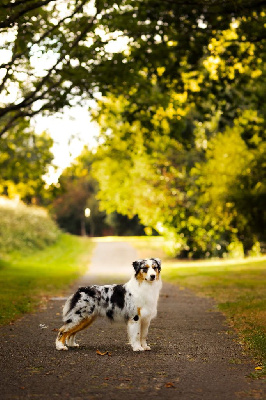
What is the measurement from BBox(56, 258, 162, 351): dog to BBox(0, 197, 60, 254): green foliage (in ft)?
82.2

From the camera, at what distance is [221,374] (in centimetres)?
716

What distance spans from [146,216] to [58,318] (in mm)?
27794

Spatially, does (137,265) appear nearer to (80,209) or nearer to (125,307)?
(125,307)

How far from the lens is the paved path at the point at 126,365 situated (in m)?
6.25

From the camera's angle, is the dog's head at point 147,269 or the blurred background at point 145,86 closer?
the dog's head at point 147,269

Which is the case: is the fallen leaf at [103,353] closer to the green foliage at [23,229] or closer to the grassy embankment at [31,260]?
the grassy embankment at [31,260]

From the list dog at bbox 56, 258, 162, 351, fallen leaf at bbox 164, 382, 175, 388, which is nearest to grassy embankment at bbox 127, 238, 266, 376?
fallen leaf at bbox 164, 382, 175, 388

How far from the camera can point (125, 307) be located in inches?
343

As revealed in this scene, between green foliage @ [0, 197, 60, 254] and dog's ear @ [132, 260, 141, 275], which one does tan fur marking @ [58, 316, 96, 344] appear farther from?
green foliage @ [0, 197, 60, 254]

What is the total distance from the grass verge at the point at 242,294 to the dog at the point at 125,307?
169cm


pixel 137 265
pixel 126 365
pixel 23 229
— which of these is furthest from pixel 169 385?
pixel 23 229

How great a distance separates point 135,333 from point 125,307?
41cm

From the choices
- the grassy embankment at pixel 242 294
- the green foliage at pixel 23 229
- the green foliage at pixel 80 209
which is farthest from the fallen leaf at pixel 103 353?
the green foliage at pixel 80 209

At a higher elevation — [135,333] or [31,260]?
[31,260]
